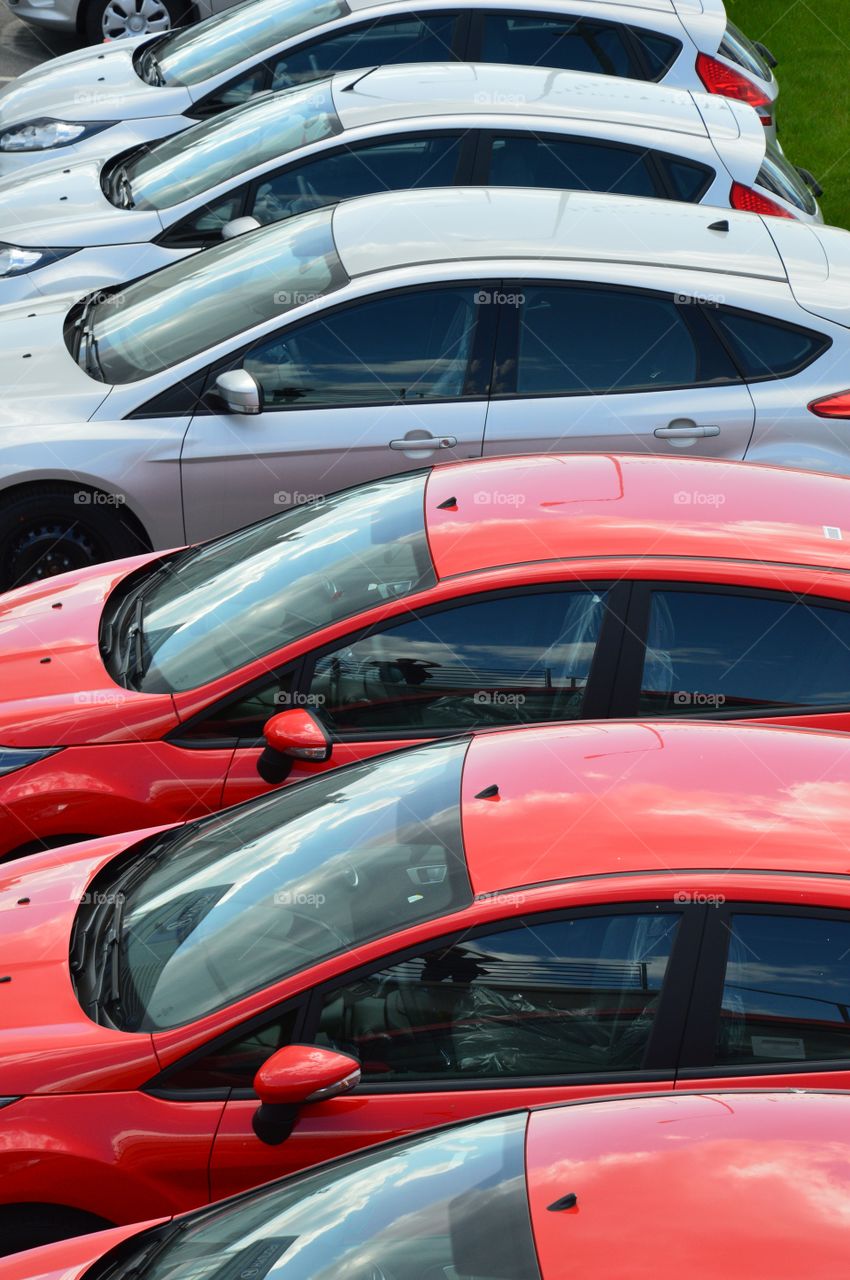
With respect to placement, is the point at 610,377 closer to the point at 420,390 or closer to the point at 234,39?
the point at 420,390

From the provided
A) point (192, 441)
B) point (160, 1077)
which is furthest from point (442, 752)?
point (192, 441)

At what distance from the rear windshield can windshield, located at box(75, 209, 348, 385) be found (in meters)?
2.44

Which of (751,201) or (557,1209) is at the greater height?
(751,201)

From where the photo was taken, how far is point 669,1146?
2.74 meters

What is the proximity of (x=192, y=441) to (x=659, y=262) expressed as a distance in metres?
2.02

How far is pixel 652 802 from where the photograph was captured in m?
3.65

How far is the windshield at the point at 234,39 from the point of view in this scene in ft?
30.4

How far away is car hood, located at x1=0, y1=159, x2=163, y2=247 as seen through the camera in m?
8.02

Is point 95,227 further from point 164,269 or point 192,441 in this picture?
point 192,441

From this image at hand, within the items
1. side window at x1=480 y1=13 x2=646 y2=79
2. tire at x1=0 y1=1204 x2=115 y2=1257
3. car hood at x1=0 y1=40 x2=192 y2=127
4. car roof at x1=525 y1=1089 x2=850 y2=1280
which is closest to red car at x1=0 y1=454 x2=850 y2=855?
tire at x1=0 y1=1204 x2=115 y2=1257

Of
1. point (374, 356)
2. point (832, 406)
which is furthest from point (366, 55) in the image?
point (832, 406)

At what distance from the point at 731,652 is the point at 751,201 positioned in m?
4.02

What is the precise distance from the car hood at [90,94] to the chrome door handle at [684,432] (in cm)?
433

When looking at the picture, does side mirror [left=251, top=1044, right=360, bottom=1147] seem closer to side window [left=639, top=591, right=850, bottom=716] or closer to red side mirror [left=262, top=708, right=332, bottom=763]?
red side mirror [left=262, top=708, right=332, bottom=763]
